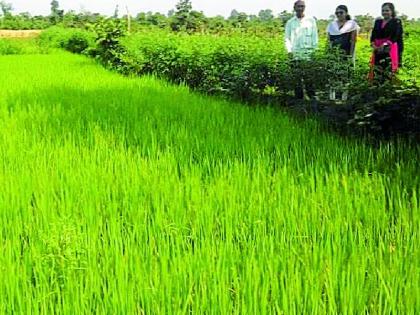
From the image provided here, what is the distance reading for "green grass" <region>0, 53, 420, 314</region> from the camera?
5.11 ft

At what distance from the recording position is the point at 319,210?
2.28m

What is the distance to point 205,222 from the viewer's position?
218cm

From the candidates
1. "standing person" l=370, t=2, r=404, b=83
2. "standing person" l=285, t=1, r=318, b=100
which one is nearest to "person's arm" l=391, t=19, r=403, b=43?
"standing person" l=370, t=2, r=404, b=83

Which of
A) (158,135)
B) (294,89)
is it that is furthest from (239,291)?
(294,89)

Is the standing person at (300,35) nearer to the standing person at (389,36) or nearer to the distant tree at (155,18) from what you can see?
the standing person at (389,36)

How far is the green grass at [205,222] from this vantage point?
1558 millimetres

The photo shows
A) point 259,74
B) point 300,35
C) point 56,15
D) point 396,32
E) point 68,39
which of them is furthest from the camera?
point 56,15

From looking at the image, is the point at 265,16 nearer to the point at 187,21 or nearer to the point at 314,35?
the point at 187,21

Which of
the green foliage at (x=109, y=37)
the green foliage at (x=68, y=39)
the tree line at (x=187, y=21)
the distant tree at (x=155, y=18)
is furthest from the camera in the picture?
the distant tree at (x=155, y=18)

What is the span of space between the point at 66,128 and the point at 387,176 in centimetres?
254

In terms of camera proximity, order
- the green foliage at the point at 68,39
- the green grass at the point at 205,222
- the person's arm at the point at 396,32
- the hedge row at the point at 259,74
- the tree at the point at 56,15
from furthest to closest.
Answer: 1. the tree at the point at 56,15
2. the green foliage at the point at 68,39
3. the person's arm at the point at 396,32
4. the hedge row at the point at 259,74
5. the green grass at the point at 205,222

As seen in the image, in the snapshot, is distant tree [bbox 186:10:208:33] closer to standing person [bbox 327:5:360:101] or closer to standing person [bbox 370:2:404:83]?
standing person [bbox 327:5:360:101]

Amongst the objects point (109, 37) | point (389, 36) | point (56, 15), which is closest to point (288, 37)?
point (389, 36)

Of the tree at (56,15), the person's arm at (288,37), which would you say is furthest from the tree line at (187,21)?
the person's arm at (288,37)
